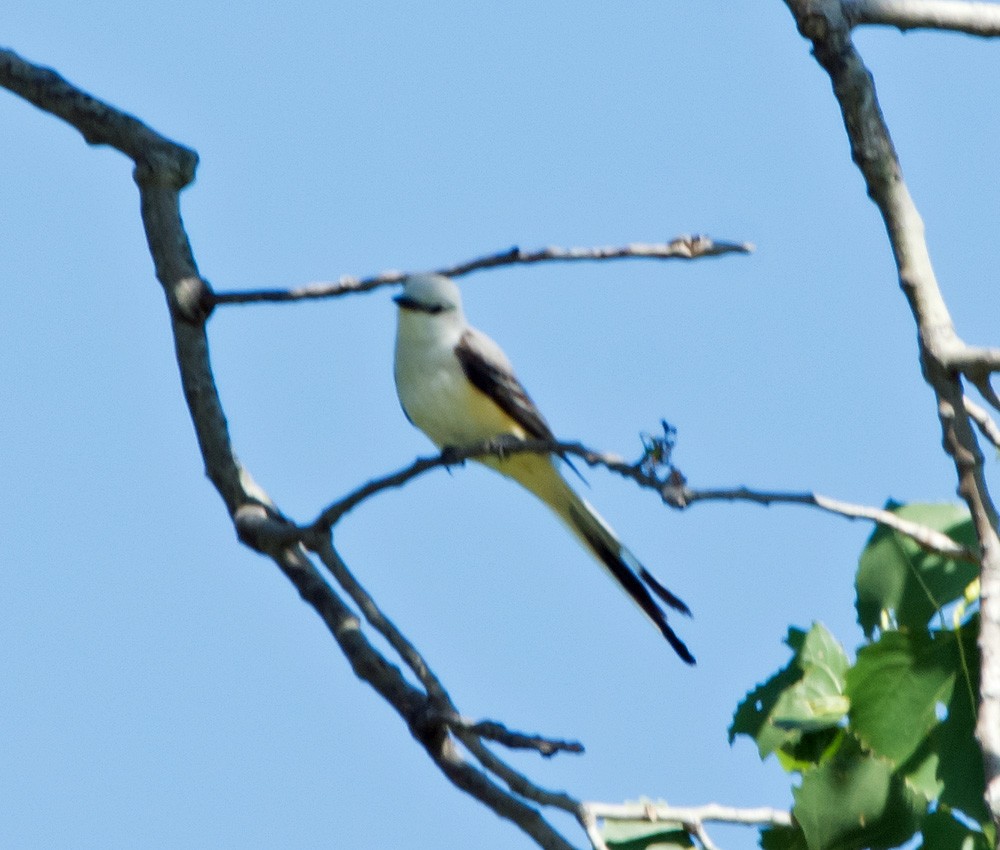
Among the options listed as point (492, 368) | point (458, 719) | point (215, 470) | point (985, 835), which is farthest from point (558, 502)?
point (985, 835)

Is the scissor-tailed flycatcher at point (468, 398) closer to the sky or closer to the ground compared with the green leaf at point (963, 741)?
closer to the sky

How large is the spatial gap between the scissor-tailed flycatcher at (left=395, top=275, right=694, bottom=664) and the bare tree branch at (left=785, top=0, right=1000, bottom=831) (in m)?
2.63

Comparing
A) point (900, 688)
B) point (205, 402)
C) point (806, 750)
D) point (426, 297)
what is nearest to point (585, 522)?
point (426, 297)

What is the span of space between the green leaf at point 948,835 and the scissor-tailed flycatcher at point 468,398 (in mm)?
2720

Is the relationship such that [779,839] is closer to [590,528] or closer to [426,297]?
[590,528]

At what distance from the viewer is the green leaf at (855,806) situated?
3.60 metres

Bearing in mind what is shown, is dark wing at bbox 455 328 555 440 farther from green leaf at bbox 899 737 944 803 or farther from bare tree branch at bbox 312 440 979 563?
green leaf at bbox 899 737 944 803

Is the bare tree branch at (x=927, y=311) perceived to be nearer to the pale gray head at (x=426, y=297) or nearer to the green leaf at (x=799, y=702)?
the green leaf at (x=799, y=702)

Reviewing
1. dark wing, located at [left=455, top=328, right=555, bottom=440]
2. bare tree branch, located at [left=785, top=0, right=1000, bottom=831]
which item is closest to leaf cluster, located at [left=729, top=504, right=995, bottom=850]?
bare tree branch, located at [left=785, top=0, right=1000, bottom=831]

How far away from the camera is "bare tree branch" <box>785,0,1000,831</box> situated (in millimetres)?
3160

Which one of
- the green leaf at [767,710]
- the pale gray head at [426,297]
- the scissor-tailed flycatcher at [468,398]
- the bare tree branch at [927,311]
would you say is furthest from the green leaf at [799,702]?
the pale gray head at [426,297]

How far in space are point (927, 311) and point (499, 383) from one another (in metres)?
3.00

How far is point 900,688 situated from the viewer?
3.60m

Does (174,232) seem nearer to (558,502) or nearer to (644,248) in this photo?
(644,248)
